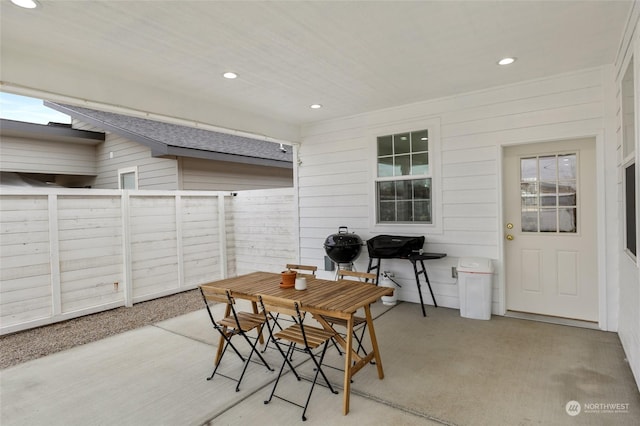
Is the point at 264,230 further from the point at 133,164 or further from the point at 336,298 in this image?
the point at 336,298

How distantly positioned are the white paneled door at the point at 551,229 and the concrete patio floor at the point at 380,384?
39 cm

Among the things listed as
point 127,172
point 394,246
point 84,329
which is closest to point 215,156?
point 127,172

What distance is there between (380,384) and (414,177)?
2949mm

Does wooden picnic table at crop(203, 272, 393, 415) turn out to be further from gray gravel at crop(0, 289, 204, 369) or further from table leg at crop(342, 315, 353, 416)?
gray gravel at crop(0, 289, 204, 369)

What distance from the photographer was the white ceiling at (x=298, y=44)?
2418 mm

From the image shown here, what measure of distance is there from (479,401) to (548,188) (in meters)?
2.77

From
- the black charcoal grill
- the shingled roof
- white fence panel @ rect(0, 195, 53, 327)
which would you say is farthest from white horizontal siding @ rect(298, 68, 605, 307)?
white fence panel @ rect(0, 195, 53, 327)

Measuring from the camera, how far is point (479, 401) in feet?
7.92

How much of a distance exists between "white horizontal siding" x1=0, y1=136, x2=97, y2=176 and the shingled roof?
0.81 m

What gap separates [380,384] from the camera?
105 inches

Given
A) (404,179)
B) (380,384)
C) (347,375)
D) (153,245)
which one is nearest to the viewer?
(347,375)

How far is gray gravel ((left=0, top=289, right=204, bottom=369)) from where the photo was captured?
353cm

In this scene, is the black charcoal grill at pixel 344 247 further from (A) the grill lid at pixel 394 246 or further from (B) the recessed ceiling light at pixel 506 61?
(B) the recessed ceiling light at pixel 506 61

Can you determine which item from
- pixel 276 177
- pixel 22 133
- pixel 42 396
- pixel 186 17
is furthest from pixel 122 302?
pixel 276 177
